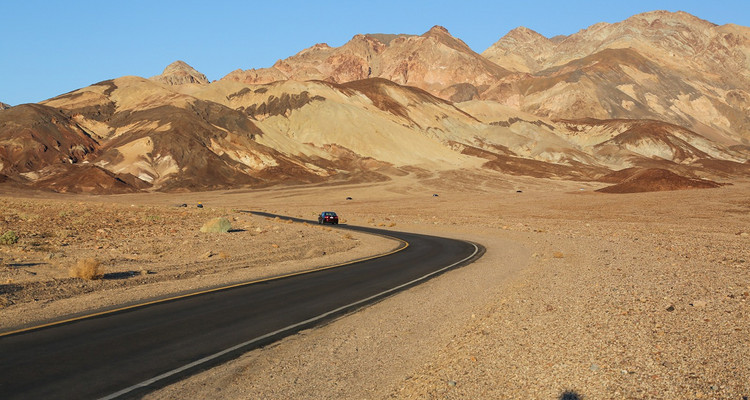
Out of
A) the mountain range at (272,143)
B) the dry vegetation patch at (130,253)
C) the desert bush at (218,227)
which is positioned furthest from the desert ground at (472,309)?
the mountain range at (272,143)

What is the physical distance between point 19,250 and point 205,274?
33.6ft

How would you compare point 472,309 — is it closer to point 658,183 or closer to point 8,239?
point 8,239

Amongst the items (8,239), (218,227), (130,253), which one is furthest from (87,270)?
(218,227)

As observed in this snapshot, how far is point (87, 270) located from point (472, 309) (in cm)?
1198

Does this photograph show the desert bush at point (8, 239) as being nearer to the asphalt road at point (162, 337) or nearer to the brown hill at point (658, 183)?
the asphalt road at point (162, 337)

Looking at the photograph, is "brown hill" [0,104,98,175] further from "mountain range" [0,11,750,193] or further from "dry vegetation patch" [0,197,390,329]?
"dry vegetation patch" [0,197,390,329]

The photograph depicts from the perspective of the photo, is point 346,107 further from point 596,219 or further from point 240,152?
point 596,219

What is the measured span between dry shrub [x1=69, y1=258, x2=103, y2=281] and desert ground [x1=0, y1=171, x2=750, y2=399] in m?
0.28

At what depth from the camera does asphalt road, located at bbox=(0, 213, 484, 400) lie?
755 cm

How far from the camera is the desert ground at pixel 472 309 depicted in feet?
25.6

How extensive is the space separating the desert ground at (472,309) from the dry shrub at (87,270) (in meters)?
0.28

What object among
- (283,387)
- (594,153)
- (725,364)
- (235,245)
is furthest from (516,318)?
(594,153)

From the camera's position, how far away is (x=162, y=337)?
32.7 ft

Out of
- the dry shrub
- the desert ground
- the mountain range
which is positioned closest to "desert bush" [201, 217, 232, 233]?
the desert ground
